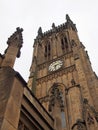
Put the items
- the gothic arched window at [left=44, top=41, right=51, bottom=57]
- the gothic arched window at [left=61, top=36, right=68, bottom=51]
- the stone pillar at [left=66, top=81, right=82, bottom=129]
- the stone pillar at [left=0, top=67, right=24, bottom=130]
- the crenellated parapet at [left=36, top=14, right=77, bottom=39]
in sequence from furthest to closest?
the crenellated parapet at [left=36, top=14, right=77, bottom=39] → the gothic arched window at [left=44, top=41, right=51, bottom=57] → the gothic arched window at [left=61, top=36, right=68, bottom=51] → the stone pillar at [left=66, top=81, right=82, bottom=129] → the stone pillar at [left=0, top=67, right=24, bottom=130]

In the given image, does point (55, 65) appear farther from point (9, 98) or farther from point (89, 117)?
→ point (9, 98)

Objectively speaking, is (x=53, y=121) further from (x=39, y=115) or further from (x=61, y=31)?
(x=61, y=31)

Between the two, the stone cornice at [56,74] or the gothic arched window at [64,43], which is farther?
the gothic arched window at [64,43]

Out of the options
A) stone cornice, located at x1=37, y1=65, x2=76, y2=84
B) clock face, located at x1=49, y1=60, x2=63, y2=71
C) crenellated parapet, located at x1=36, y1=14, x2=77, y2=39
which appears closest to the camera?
stone cornice, located at x1=37, y1=65, x2=76, y2=84

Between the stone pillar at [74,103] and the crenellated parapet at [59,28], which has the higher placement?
the crenellated parapet at [59,28]

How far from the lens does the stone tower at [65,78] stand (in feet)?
67.1

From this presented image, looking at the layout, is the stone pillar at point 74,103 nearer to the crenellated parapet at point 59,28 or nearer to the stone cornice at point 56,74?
the stone cornice at point 56,74

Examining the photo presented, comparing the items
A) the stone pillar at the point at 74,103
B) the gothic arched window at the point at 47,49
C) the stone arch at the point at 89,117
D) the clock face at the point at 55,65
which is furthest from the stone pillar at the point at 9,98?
the gothic arched window at the point at 47,49

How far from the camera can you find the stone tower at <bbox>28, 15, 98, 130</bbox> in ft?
67.1

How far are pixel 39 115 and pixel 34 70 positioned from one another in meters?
23.9

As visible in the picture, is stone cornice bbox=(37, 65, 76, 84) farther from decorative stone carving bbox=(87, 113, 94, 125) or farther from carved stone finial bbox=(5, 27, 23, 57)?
carved stone finial bbox=(5, 27, 23, 57)

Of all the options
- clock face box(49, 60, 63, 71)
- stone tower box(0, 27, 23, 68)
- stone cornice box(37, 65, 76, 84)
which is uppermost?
clock face box(49, 60, 63, 71)

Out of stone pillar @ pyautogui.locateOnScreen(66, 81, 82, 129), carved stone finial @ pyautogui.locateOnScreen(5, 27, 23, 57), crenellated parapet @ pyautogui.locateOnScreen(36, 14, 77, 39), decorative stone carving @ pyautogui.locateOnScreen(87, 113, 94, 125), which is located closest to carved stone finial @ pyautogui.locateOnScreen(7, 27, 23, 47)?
carved stone finial @ pyautogui.locateOnScreen(5, 27, 23, 57)

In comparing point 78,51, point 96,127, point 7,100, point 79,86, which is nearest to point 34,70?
point 78,51
